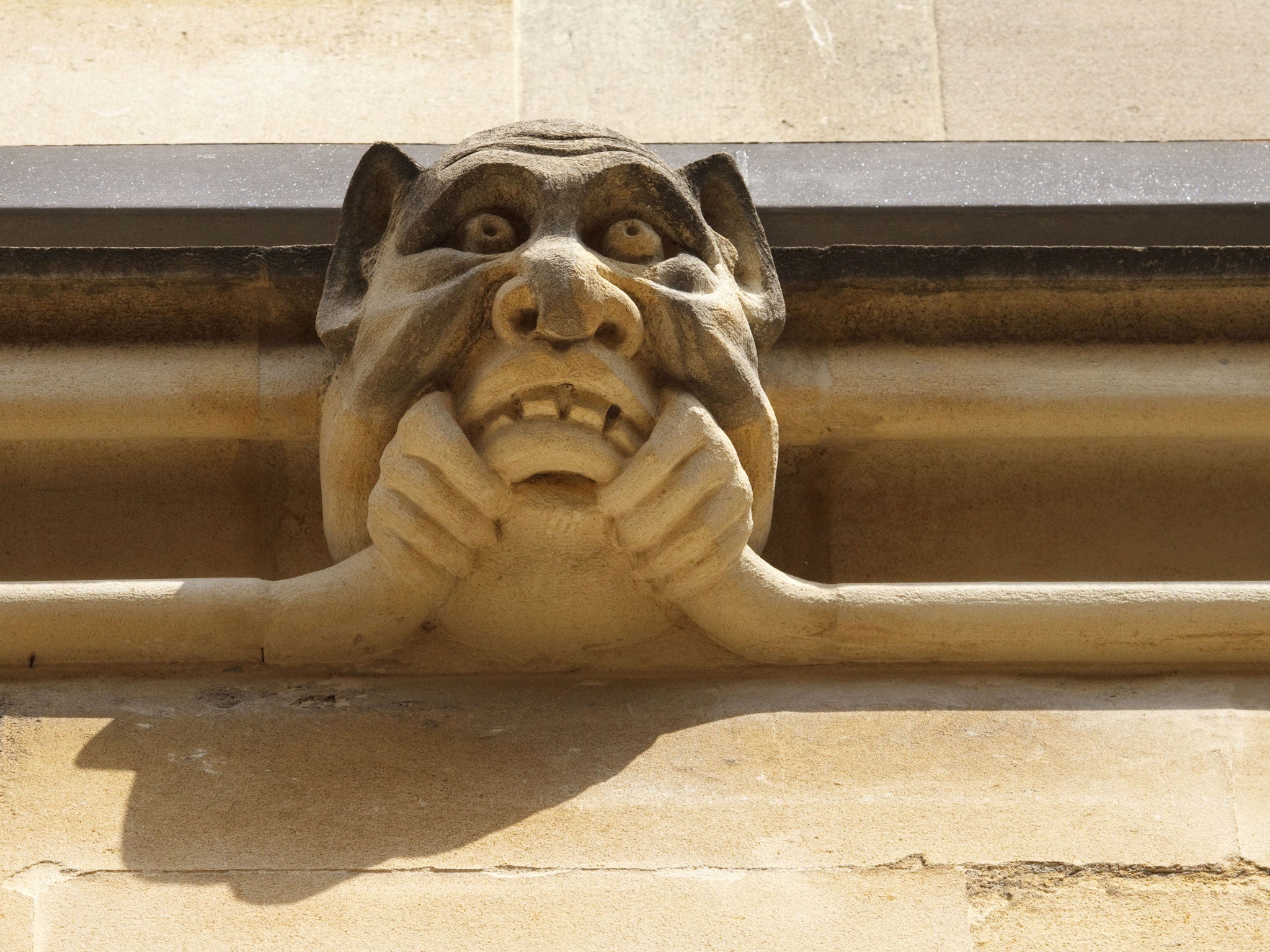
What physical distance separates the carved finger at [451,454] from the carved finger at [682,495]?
17 centimetres

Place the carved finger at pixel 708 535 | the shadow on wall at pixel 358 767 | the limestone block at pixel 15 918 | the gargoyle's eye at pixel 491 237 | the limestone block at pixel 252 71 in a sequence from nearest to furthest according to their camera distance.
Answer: the limestone block at pixel 15 918 < the shadow on wall at pixel 358 767 < the carved finger at pixel 708 535 < the gargoyle's eye at pixel 491 237 < the limestone block at pixel 252 71

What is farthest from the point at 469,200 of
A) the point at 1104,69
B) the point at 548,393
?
the point at 1104,69

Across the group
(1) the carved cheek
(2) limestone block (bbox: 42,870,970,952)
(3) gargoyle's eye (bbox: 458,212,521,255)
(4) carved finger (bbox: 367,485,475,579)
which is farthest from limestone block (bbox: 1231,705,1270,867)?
(3) gargoyle's eye (bbox: 458,212,521,255)

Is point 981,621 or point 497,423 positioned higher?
point 497,423

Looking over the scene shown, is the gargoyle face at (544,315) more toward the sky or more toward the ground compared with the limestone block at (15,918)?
more toward the sky

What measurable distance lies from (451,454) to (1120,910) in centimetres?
94

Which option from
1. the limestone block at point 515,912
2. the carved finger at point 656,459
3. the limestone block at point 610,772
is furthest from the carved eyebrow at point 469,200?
the limestone block at point 515,912

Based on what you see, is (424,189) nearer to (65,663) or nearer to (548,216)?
(548,216)

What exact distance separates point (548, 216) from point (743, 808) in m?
0.78

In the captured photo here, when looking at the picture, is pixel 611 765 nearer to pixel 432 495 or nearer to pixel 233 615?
pixel 432 495

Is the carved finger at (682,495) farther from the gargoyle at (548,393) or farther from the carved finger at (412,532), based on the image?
the carved finger at (412,532)

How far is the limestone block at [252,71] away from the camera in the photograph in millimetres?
3191

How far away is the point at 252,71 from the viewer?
3.29 m

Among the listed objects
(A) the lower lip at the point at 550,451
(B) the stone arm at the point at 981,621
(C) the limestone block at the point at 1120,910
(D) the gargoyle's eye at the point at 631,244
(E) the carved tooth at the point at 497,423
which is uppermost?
(D) the gargoyle's eye at the point at 631,244
